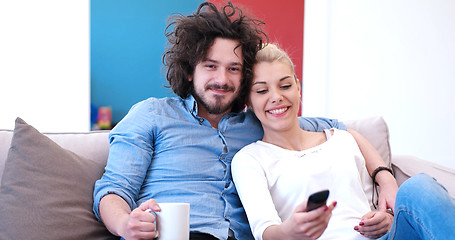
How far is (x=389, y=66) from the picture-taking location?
183 inches

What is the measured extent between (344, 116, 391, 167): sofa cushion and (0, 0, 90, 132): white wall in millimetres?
3233

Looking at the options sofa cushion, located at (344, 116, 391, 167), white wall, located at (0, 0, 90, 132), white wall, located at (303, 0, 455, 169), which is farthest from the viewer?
white wall, located at (303, 0, 455, 169)

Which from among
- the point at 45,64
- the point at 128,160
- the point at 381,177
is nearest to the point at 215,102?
the point at 128,160

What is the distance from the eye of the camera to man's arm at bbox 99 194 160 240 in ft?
3.91

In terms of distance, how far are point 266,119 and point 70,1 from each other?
351cm

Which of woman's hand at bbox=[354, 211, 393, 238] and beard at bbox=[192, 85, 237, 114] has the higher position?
beard at bbox=[192, 85, 237, 114]

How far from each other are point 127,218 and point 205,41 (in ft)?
2.40

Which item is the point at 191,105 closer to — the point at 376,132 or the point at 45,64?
the point at 376,132

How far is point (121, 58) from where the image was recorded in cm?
523

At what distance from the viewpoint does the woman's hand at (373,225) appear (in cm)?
142

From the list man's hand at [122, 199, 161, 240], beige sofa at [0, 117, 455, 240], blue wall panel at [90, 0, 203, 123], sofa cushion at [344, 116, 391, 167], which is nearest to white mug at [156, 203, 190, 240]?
man's hand at [122, 199, 161, 240]

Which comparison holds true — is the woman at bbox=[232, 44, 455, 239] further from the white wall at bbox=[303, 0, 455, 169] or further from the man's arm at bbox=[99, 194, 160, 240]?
the white wall at bbox=[303, 0, 455, 169]

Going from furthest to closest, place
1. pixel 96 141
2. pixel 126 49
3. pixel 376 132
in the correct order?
pixel 126 49
pixel 376 132
pixel 96 141

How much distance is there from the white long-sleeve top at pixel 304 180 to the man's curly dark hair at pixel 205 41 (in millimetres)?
283
